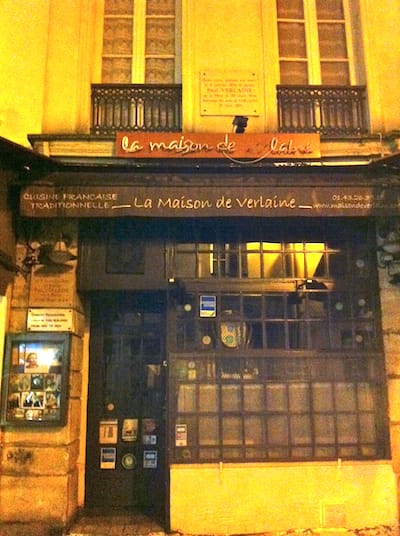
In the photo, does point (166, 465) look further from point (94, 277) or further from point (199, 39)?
point (199, 39)

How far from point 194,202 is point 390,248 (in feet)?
8.13

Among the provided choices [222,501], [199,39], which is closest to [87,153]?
[199,39]

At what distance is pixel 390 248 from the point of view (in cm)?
623

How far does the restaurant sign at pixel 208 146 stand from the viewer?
21.1 ft

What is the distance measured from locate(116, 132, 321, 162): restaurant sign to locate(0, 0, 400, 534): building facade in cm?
3

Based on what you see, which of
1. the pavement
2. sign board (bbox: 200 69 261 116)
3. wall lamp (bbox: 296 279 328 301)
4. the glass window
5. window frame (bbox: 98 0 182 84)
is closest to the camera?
the pavement

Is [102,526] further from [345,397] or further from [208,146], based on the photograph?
[208,146]

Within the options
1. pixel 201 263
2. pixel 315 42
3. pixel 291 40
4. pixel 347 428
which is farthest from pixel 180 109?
pixel 347 428

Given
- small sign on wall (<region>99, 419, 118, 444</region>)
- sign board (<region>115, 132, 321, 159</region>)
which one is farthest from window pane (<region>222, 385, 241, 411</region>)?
sign board (<region>115, 132, 321, 159</region>)

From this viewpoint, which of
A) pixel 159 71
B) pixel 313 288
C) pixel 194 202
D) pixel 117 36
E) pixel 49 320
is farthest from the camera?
pixel 117 36

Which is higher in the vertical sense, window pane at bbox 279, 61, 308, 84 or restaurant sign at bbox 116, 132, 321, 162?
window pane at bbox 279, 61, 308, 84

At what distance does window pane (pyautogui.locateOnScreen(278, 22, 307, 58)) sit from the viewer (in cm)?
729

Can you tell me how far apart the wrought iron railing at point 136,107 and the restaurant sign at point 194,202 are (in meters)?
1.21

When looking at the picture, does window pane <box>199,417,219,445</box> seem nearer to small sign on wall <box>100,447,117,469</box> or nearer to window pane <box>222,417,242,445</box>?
window pane <box>222,417,242,445</box>
